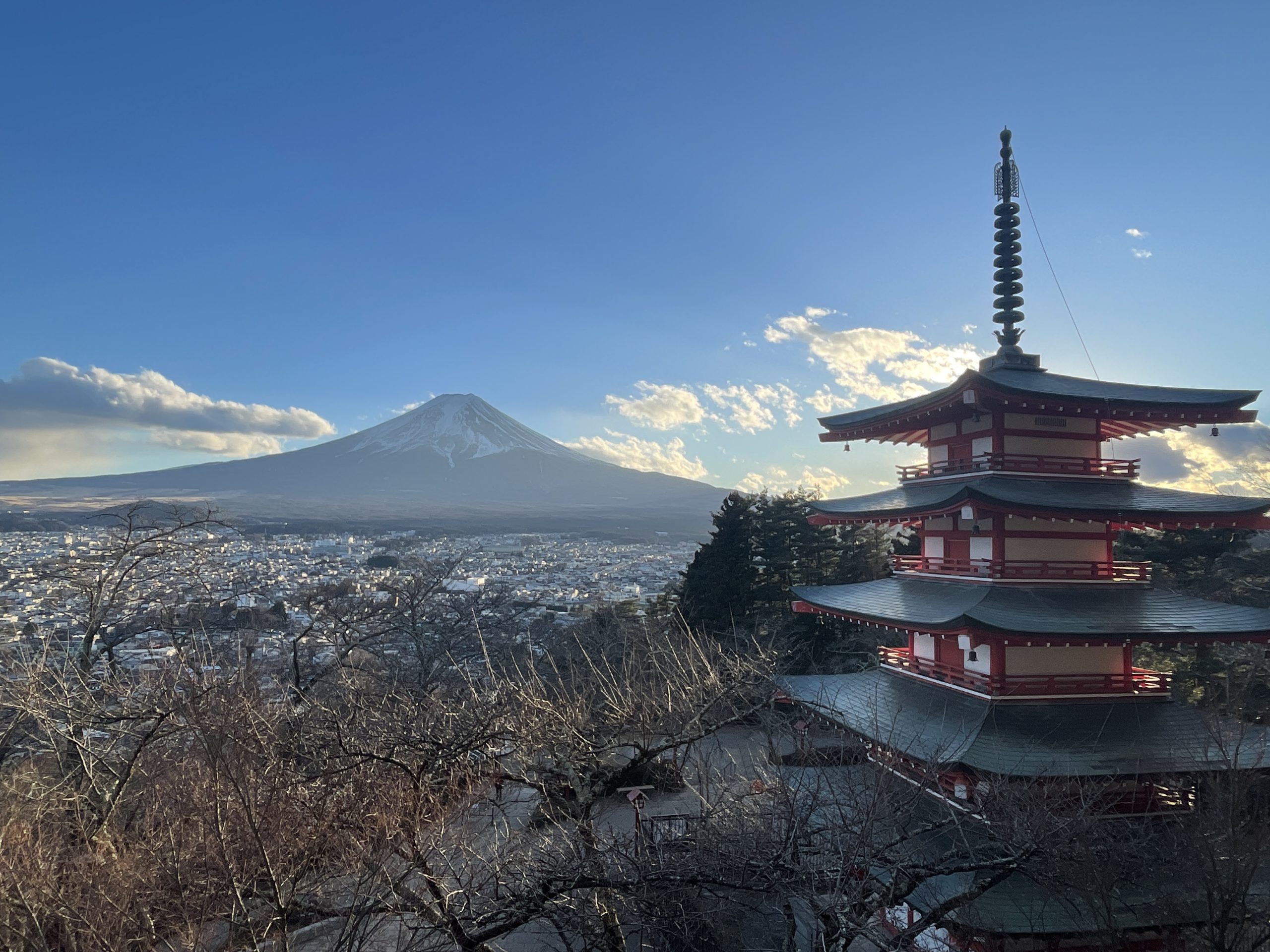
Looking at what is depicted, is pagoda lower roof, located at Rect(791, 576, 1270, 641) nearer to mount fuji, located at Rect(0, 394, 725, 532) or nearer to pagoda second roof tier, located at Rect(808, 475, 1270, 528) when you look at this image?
pagoda second roof tier, located at Rect(808, 475, 1270, 528)

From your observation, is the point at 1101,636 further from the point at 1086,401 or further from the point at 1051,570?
the point at 1086,401

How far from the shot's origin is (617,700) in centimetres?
1295

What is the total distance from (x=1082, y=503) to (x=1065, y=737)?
3.01m

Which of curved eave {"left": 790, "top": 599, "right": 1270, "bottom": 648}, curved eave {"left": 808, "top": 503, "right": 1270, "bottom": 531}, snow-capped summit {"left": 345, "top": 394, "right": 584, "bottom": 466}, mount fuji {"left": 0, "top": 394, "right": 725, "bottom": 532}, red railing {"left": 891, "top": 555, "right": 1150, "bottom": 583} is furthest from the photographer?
snow-capped summit {"left": 345, "top": 394, "right": 584, "bottom": 466}

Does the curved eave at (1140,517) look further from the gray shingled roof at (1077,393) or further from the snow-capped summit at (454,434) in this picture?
the snow-capped summit at (454,434)

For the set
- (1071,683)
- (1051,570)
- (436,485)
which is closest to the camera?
(1071,683)

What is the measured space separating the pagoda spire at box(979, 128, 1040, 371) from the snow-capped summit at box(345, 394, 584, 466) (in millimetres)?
109421

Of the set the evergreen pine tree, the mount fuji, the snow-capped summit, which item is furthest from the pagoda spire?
the snow-capped summit

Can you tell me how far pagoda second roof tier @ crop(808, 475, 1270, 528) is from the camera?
8.91 meters

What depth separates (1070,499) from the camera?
30.6 ft

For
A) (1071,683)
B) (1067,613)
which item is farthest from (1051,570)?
(1071,683)

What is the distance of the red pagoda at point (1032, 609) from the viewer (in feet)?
26.9

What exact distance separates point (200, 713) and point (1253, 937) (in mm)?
10902

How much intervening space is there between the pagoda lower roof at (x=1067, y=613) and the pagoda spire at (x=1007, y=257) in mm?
3736
